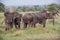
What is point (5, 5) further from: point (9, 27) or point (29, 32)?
point (29, 32)

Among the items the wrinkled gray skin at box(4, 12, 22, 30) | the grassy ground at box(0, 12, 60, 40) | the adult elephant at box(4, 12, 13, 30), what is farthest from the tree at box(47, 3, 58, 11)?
the adult elephant at box(4, 12, 13, 30)

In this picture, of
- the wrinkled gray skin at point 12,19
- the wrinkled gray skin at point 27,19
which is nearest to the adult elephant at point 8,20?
the wrinkled gray skin at point 12,19

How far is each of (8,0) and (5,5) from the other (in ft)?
0.30

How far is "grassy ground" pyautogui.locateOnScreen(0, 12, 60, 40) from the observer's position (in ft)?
8.51

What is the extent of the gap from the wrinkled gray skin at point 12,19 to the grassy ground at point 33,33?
58 millimetres

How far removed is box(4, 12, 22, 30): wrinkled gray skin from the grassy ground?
58mm

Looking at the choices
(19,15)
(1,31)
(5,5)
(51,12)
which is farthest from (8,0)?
(51,12)

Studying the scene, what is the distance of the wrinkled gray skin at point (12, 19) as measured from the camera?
2.67 meters

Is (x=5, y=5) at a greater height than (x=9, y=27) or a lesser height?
greater

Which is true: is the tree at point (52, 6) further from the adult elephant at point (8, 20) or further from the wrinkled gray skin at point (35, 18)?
the adult elephant at point (8, 20)

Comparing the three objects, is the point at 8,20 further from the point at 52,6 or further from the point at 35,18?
the point at 52,6

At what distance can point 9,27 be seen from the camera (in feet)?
8.77

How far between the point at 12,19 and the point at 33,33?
1.12ft

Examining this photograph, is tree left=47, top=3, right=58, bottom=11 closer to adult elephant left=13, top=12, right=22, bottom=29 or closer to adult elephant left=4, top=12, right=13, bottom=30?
adult elephant left=13, top=12, right=22, bottom=29
